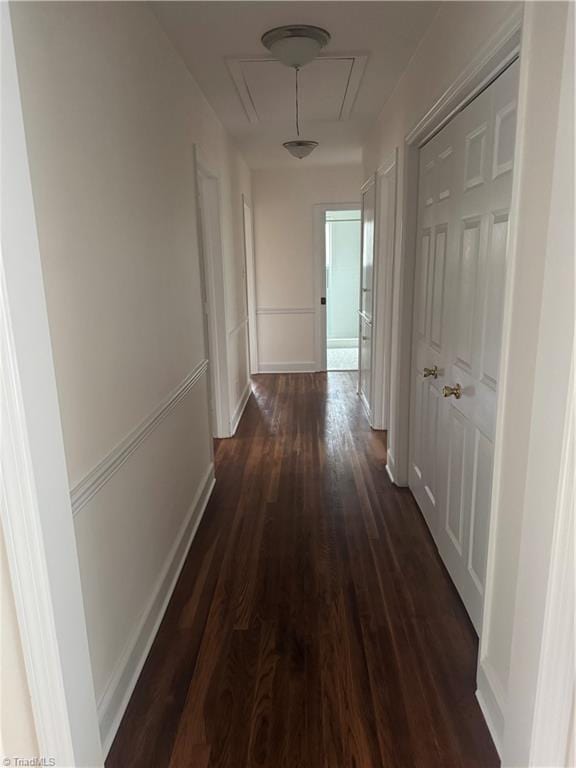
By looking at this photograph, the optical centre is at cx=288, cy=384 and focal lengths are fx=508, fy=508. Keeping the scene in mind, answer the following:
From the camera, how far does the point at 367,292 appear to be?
4.56 metres

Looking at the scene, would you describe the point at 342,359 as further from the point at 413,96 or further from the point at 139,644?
the point at 139,644

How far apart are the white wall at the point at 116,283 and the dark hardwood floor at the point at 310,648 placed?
0.15 metres

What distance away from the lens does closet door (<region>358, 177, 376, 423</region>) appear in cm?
421

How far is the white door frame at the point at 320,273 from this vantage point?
5977 millimetres

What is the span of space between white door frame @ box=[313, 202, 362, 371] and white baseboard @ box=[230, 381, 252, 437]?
120cm

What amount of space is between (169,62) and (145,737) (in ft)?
8.91

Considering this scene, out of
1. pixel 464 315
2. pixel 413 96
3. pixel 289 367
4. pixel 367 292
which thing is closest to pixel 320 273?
pixel 289 367

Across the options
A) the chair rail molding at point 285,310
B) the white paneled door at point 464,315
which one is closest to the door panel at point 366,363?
the chair rail molding at point 285,310

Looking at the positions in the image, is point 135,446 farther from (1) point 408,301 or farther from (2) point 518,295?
(1) point 408,301

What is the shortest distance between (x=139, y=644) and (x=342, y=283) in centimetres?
711

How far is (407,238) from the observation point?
2811mm

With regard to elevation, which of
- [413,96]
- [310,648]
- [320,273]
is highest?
[413,96]

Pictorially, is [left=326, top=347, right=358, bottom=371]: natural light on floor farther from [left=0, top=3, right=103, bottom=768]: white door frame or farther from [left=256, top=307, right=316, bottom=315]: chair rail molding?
[left=0, top=3, right=103, bottom=768]: white door frame

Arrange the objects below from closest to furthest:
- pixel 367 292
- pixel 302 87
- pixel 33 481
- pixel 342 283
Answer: pixel 33 481 < pixel 302 87 < pixel 367 292 < pixel 342 283
